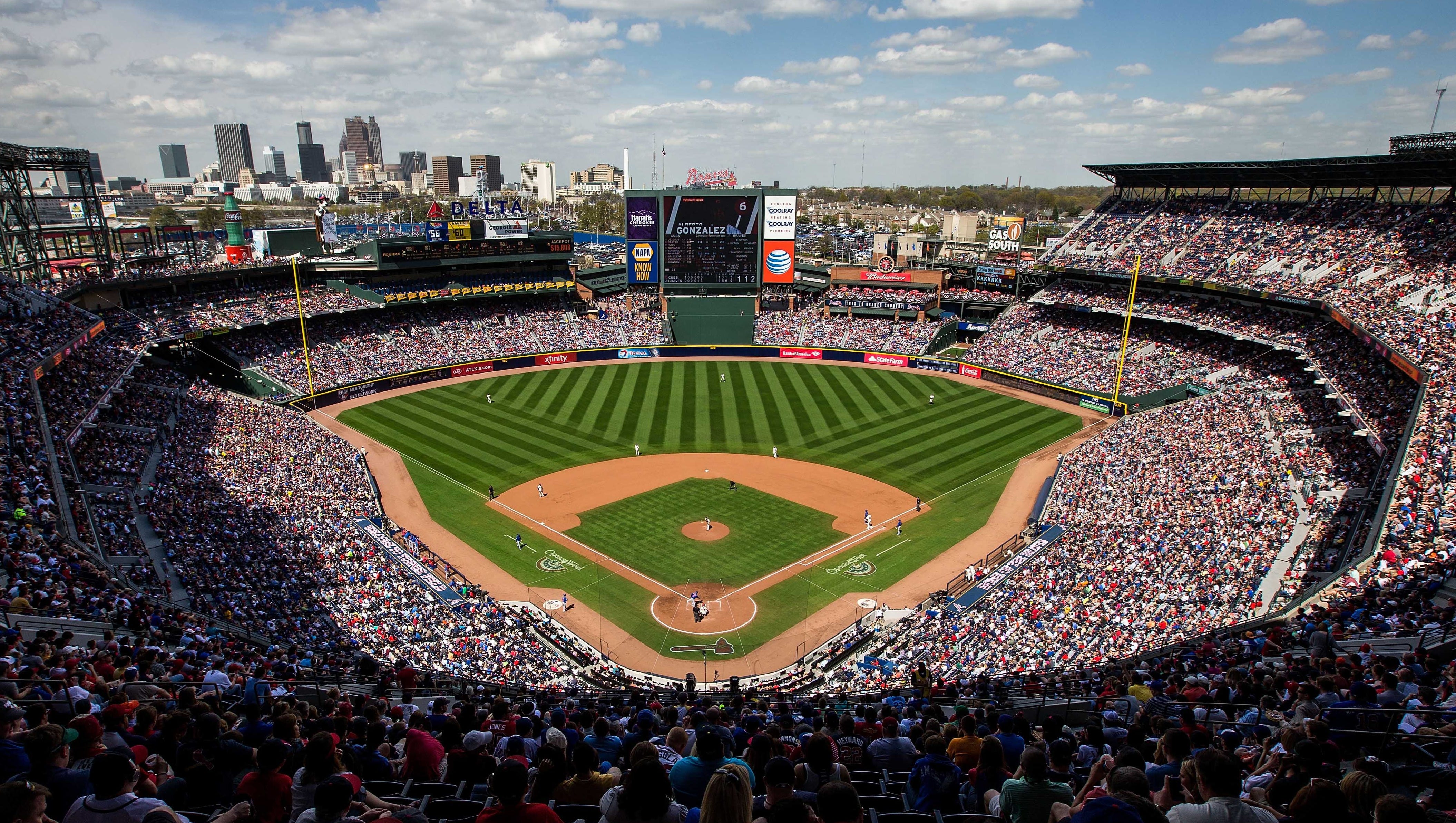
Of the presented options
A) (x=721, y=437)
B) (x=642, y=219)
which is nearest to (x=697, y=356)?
(x=642, y=219)

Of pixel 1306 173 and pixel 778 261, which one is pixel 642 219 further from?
pixel 1306 173

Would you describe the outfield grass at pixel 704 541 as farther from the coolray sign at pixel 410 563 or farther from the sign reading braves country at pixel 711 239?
the sign reading braves country at pixel 711 239

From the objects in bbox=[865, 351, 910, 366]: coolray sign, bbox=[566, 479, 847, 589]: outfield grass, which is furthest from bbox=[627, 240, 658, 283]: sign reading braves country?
bbox=[566, 479, 847, 589]: outfield grass

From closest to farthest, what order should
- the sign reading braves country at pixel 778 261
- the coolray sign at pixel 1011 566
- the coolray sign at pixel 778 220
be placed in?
the coolray sign at pixel 1011 566, the coolray sign at pixel 778 220, the sign reading braves country at pixel 778 261

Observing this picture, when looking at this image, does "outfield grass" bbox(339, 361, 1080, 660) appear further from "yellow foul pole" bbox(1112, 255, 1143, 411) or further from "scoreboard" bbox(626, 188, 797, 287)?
"scoreboard" bbox(626, 188, 797, 287)

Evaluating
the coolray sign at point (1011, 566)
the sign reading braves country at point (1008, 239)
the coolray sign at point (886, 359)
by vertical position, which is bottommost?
the coolray sign at point (1011, 566)

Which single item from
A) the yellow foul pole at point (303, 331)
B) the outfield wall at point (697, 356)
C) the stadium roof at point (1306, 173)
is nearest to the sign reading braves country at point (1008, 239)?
the stadium roof at point (1306, 173)
